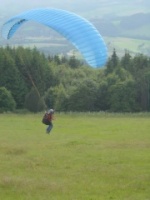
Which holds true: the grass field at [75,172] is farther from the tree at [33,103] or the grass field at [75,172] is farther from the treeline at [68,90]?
the treeline at [68,90]

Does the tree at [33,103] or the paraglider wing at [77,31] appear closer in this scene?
the paraglider wing at [77,31]

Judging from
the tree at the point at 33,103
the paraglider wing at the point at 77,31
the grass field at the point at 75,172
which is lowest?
the tree at the point at 33,103

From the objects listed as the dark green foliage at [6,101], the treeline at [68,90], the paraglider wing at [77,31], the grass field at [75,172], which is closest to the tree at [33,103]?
the treeline at [68,90]

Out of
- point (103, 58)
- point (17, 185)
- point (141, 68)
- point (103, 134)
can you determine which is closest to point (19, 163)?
point (17, 185)

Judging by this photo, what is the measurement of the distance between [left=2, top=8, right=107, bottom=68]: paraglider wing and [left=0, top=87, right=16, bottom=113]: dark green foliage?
4550 cm

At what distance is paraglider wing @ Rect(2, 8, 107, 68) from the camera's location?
19.1 metres

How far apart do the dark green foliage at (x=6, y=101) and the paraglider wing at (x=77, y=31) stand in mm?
45501

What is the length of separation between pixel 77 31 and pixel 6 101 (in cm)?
4690

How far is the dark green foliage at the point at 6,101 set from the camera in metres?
65.2

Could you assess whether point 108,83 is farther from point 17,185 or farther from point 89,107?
point 17,185

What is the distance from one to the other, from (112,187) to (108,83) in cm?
5904

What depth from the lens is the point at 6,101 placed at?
65.2 meters

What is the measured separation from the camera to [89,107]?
68625 mm

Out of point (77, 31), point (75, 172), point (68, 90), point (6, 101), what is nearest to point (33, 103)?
point (6, 101)
